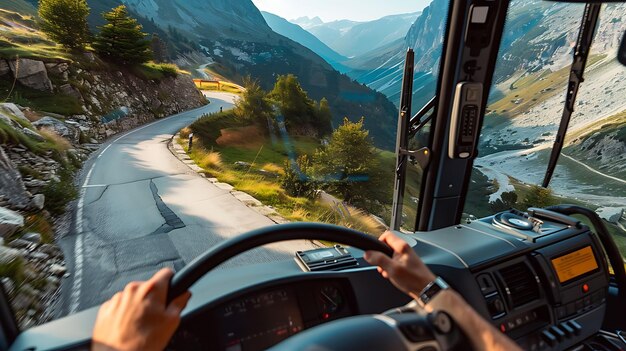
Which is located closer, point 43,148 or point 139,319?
point 139,319

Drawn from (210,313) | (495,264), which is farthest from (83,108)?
(495,264)

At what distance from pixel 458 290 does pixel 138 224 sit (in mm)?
2315

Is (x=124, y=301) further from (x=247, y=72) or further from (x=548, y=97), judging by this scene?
(x=247, y=72)

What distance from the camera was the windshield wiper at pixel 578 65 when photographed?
170 cm

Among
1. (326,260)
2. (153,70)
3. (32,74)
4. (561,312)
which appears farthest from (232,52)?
(561,312)

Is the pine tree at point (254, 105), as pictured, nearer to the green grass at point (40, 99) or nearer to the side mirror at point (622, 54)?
the green grass at point (40, 99)

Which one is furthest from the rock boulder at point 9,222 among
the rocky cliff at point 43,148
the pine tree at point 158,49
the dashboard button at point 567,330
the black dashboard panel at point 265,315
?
the pine tree at point 158,49

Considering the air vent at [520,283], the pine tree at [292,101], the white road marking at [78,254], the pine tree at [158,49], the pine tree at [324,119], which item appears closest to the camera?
the air vent at [520,283]

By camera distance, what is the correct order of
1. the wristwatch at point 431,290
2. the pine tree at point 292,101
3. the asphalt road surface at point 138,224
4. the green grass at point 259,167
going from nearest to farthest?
the wristwatch at point 431,290
the asphalt road surface at point 138,224
the green grass at point 259,167
the pine tree at point 292,101

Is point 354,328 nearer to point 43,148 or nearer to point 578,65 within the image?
point 578,65

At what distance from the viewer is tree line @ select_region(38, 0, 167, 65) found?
3141mm

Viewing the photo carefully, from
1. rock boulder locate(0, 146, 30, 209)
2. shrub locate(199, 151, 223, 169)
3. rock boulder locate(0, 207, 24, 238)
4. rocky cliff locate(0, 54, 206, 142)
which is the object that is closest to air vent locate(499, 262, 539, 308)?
rock boulder locate(0, 207, 24, 238)

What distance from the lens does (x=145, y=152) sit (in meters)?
4.73

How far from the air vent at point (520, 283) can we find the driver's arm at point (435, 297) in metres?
0.87
